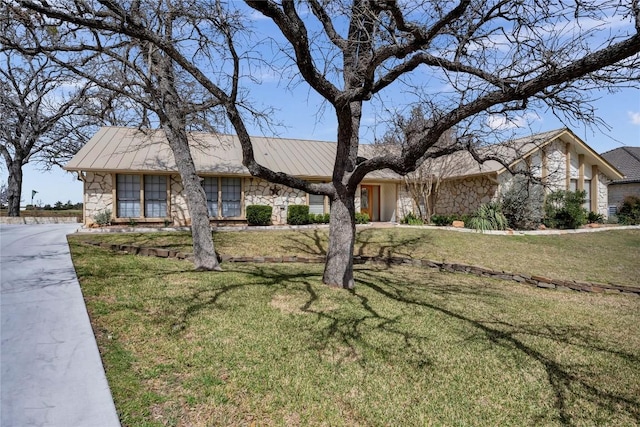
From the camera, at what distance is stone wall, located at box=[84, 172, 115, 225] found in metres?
15.4

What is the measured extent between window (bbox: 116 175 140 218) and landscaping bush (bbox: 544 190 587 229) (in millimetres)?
17652

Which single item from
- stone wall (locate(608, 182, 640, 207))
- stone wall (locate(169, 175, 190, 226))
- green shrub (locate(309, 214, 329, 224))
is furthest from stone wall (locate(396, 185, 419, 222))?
stone wall (locate(608, 182, 640, 207))

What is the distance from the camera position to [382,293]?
6.86 metres

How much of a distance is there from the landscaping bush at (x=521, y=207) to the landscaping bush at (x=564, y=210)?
3.26 ft

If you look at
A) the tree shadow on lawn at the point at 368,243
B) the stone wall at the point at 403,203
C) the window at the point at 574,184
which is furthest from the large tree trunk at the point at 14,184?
the window at the point at 574,184

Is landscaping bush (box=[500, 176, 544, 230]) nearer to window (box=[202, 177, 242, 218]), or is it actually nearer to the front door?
the front door

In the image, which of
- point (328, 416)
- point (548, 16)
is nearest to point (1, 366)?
point (328, 416)

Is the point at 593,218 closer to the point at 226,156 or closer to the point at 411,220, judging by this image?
the point at 411,220

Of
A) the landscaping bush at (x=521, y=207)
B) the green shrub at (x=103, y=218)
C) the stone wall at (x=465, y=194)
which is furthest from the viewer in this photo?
the stone wall at (x=465, y=194)

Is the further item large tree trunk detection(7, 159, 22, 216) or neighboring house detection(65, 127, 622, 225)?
large tree trunk detection(7, 159, 22, 216)

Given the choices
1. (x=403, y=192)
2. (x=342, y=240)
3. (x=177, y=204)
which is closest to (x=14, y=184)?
(x=177, y=204)

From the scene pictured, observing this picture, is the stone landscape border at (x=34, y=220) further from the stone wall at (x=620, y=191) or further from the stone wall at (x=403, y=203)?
the stone wall at (x=620, y=191)

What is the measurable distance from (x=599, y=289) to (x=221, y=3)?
9752mm

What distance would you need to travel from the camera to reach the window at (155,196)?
16062 mm
